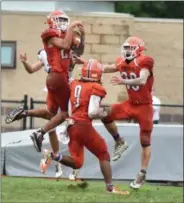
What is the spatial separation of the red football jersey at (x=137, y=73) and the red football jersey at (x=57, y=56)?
775mm

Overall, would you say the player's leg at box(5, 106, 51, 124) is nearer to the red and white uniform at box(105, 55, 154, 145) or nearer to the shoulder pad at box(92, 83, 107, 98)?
the red and white uniform at box(105, 55, 154, 145)

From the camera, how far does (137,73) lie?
1327 centimetres

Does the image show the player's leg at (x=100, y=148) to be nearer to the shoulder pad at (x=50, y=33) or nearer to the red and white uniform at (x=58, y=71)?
the red and white uniform at (x=58, y=71)

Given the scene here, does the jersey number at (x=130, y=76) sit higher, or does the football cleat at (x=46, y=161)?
the jersey number at (x=130, y=76)

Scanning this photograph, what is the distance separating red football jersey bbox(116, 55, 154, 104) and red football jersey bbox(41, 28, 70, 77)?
77 cm

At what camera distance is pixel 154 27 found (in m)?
27.3

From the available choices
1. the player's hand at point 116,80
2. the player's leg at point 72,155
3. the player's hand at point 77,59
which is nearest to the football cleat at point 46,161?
the player's leg at point 72,155

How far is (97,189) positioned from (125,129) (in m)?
4.38

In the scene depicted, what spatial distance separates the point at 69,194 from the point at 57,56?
1903mm

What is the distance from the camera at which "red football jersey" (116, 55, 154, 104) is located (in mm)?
13297

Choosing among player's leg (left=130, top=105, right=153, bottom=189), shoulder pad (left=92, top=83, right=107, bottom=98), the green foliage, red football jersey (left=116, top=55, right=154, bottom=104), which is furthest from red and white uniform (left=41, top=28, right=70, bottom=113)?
the green foliage

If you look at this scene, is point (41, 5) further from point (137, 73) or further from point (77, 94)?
point (77, 94)

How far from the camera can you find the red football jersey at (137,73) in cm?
1330

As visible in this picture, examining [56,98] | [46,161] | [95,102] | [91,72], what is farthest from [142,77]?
[46,161]
